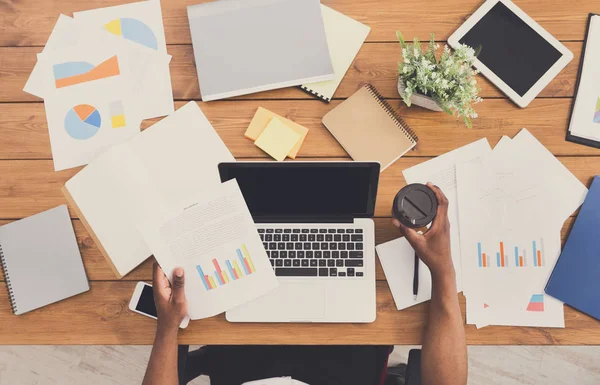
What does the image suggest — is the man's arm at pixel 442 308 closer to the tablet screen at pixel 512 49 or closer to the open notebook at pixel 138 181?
the tablet screen at pixel 512 49

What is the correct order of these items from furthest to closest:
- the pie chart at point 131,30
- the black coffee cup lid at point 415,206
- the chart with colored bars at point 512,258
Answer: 1. the pie chart at point 131,30
2. the chart with colored bars at point 512,258
3. the black coffee cup lid at point 415,206

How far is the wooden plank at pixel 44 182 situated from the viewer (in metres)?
1.12

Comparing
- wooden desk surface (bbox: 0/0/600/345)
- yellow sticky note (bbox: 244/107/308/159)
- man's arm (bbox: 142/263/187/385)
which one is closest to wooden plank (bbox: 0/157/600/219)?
wooden desk surface (bbox: 0/0/600/345)

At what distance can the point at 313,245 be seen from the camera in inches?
42.6

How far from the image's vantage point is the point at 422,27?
1188 millimetres

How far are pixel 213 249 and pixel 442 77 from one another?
652 mm

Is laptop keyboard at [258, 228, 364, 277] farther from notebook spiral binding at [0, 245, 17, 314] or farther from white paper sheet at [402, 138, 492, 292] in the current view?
notebook spiral binding at [0, 245, 17, 314]

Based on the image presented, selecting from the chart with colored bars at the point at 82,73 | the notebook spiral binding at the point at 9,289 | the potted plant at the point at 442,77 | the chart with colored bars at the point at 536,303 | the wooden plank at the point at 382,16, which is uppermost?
the wooden plank at the point at 382,16

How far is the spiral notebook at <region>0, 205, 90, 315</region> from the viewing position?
110 centimetres

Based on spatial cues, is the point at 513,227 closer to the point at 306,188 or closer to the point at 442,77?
the point at 442,77

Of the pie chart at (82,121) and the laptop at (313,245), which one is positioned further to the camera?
the pie chart at (82,121)

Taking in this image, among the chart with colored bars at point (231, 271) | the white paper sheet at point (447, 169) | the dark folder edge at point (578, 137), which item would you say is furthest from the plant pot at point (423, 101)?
the chart with colored bars at point (231, 271)

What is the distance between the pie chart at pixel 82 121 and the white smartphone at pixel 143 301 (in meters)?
0.41

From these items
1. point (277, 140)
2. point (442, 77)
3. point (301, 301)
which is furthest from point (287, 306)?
point (442, 77)
